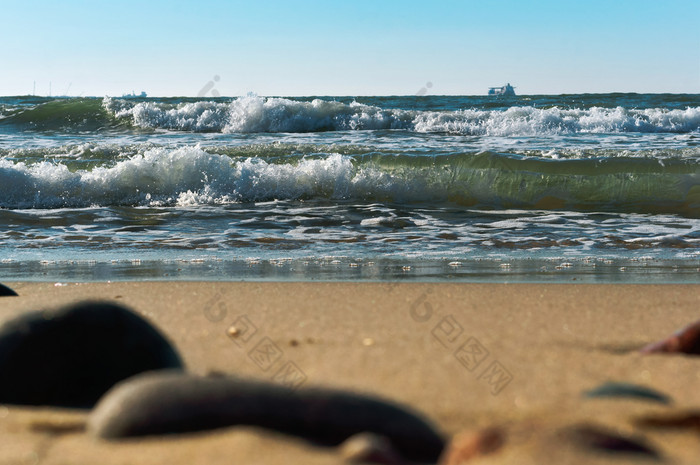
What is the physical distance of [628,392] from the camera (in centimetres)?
168

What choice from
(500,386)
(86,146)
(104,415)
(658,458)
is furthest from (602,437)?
(86,146)

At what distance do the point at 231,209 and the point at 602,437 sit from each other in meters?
6.27

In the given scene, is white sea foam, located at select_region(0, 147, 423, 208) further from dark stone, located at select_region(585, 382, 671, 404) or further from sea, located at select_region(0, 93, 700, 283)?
dark stone, located at select_region(585, 382, 671, 404)

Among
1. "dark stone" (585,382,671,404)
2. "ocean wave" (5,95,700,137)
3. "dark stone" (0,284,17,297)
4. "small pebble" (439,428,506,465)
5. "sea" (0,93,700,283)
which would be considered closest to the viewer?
"small pebble" (439,428,506,465)

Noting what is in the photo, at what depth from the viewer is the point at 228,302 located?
3.10m

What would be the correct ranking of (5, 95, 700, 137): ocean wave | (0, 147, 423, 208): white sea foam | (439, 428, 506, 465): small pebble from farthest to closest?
(5, 95, 700, 137): ocean wave < (0, 147, 423, 208): white sea foam < (439, 428, 506, 465): small pebble

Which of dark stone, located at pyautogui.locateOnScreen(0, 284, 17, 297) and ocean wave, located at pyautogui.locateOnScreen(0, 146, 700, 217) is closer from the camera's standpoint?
dark stone, located at pyautogui.locateOnScreen(0, 284, 17, 297)

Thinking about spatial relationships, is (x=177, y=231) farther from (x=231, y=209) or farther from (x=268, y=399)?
(x=268, y=399)

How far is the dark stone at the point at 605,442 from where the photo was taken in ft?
4.27

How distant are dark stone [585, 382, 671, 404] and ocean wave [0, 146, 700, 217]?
631 centimetres

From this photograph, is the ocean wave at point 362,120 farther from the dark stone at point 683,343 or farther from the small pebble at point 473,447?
the small pebble at point 473,447

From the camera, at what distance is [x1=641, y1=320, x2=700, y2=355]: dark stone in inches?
82.6

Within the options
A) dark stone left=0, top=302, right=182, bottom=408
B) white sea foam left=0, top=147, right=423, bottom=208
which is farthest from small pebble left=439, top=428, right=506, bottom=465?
white sea foam left=0, top=147, right=423, bottom=208

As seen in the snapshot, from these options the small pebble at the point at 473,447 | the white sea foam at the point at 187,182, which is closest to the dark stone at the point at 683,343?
the small pebble at the point at 473,447
